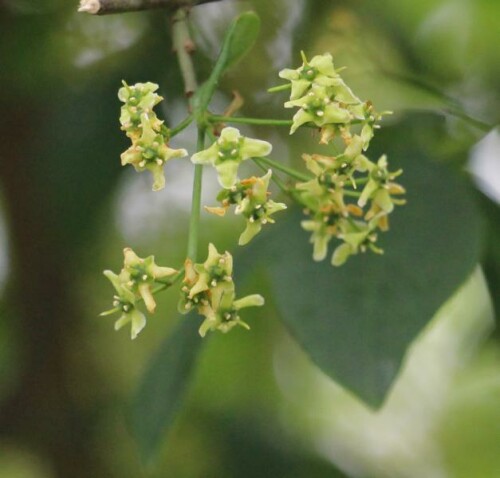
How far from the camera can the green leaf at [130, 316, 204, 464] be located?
1.11 m

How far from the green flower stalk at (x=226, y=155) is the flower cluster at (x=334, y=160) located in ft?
0.15

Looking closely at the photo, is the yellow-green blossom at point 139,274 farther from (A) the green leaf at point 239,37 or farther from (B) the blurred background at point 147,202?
(B) the blurred background at point 147,202

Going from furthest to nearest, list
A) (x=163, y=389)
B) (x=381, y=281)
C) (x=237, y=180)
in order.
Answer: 1. (x=163, y=389)
2. (x=381, y=281)
3. (x=237, y=180)

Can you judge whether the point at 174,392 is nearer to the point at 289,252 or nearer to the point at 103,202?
the point at 289,252

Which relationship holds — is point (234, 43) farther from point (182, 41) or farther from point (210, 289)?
point (210, 289)

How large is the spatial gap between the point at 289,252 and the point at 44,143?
1.66 feet

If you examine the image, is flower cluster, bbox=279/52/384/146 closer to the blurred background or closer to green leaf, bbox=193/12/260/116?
green leaf, bbox=193/12/260/116

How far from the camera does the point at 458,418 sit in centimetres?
180

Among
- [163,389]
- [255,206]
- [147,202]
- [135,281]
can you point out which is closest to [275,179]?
[255,206]

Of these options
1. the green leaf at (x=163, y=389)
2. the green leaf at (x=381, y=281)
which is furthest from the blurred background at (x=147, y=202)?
the green leaf at (x=163, y=389)

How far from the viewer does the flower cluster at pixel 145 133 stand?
0.81 m

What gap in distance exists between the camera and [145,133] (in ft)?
2.67

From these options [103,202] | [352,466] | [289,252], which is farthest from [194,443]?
[289,252]

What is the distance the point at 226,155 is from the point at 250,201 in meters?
0.05
